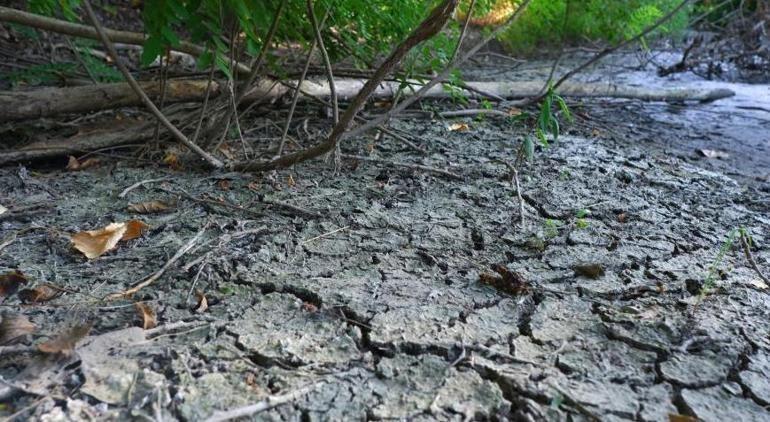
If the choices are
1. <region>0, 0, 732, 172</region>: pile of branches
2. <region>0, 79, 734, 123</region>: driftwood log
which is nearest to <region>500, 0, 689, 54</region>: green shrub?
<region>0, 79, 734, 123</region>: driftwood log

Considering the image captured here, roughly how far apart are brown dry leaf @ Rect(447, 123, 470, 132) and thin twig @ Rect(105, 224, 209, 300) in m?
2.05

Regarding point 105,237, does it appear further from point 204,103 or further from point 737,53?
point 737,53

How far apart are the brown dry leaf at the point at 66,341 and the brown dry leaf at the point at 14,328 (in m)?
0.08

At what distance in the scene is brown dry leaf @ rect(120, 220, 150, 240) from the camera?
195 cm

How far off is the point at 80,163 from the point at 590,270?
2.36m

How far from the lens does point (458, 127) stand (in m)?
3.66

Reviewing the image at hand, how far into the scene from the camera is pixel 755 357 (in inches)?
58.6

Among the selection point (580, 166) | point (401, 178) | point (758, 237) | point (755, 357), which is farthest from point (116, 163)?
point (758, 237)

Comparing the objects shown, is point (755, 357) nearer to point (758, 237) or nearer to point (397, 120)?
point (758, 237)

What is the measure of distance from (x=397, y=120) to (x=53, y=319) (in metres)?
2.67

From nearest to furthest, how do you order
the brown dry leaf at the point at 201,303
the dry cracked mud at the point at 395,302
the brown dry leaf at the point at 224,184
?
the dry cracked mud at the point at 395,302 < the brown dry leaf at the point at 201,303 < the brown dry leaf at the point at 224,184

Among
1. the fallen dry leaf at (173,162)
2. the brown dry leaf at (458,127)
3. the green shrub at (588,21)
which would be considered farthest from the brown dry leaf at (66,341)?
the green shrub at (588,21)

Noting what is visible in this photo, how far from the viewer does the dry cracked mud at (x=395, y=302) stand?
1269 millimetres

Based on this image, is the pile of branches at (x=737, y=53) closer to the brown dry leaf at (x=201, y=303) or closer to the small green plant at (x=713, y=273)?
the small green plant at (x=713, y=273)
